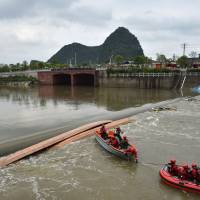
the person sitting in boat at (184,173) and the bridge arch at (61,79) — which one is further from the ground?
the bridge arch at (61,79)

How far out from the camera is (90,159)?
83.4 feet

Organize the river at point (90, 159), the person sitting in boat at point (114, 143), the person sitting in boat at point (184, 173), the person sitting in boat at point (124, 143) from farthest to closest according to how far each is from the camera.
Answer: the person sitting in boat at point (114, 143)
the person sitting in boat at point (124, 143)
the person sitting in boat at point (184, 173)
the river at point (90, 159)

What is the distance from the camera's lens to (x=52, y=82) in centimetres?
9569

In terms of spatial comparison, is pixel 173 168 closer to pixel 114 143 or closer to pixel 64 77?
pixel 114 143

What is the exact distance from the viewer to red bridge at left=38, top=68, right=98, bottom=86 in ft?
302

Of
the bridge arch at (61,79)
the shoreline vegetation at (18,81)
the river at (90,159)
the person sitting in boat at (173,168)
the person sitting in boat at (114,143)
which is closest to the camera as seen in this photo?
the river at (90,159)

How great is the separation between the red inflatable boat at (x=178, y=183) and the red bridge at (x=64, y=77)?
231 feet

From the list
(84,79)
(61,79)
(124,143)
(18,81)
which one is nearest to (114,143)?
(124,143)

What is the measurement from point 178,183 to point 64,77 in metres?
84.8

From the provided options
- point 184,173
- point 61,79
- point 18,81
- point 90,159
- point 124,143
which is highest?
point 61,79

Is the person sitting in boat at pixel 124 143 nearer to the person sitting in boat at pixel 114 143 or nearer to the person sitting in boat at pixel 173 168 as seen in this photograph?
the person sitting in boat at pixel 114 143

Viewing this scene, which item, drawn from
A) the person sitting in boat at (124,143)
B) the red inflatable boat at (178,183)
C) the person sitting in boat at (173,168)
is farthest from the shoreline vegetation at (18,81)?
the red inflatable boat at (178,183)

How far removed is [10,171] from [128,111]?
89.4 feet

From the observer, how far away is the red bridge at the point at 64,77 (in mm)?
92125
